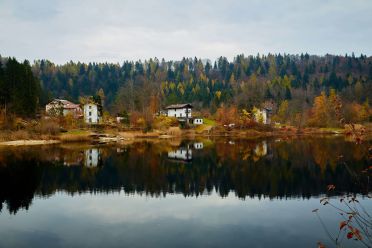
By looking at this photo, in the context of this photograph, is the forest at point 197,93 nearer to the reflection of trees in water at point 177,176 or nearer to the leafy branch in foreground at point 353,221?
the leafy branch in foreground at point 353,221

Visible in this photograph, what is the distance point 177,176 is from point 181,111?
6645 cm

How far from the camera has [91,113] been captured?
79750 millimetres

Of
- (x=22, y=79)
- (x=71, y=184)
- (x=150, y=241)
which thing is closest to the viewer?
(x=150, y=241)

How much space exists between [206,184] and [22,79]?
4893 centimetres

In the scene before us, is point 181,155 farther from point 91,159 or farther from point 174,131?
point 174,131

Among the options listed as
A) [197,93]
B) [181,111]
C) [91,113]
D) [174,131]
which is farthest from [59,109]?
[197,93]

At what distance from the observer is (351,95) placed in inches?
4601

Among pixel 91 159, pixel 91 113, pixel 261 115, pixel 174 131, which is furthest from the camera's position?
pixel 261 115

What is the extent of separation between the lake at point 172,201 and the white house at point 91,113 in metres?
44.2

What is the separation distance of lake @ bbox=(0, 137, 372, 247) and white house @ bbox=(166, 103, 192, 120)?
189 ft

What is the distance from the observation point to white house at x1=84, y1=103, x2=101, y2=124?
259ft

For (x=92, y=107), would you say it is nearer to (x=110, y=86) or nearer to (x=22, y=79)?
(x=22, y=79)

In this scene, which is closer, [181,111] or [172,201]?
[172,201]

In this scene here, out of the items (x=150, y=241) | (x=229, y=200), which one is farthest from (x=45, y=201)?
(x=229, y=200)
